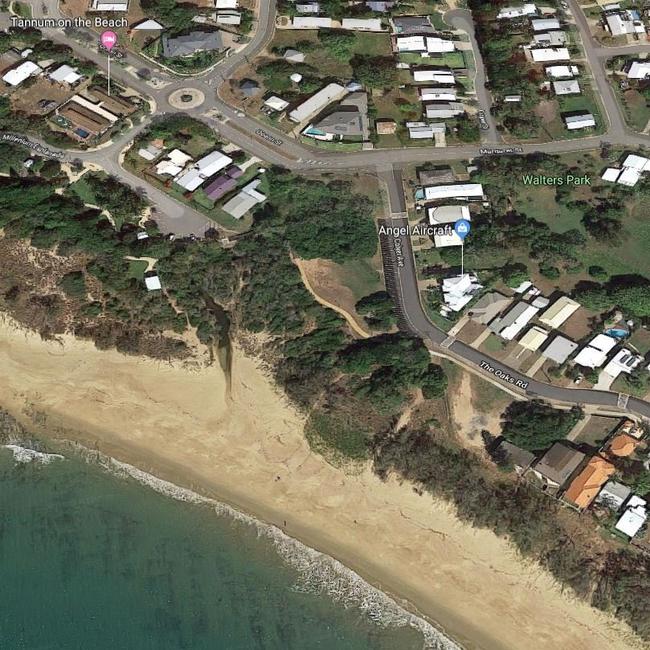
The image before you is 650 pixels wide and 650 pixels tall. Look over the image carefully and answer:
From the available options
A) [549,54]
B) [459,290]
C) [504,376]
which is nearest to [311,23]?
[549,54]

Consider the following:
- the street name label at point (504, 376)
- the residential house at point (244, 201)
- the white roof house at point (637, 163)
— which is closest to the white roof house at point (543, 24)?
the white roof house at point (637, 163)

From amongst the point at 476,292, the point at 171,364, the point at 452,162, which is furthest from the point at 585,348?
the point at 171,364

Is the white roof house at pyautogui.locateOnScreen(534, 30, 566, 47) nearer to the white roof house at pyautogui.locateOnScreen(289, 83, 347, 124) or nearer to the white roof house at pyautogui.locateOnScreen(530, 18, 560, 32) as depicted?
the white roof house at pyautogui.locateOnScreen(530, 18, 560, 32)

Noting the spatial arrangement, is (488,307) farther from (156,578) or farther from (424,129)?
(156,578)

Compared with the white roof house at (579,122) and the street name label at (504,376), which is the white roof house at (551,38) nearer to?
the white roof house at (579,122)

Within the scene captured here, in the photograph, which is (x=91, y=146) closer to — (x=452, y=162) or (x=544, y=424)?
(x=452, y=162)
